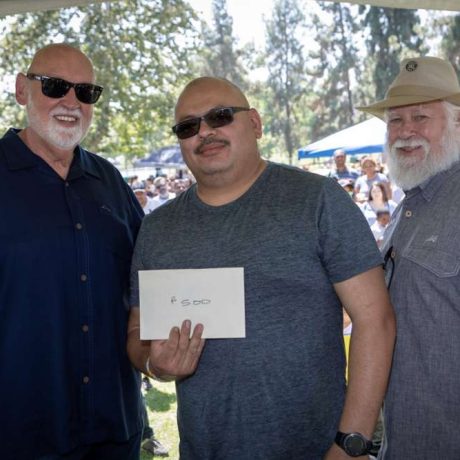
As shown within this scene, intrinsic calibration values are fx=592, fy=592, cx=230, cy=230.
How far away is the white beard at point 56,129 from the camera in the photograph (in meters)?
2.45

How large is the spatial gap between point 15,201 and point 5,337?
52cm

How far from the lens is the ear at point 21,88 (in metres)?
2.60

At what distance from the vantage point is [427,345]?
6.66 ft

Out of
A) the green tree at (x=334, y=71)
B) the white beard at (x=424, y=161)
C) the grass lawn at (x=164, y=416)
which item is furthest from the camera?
the green tree at (x=334, y=71)

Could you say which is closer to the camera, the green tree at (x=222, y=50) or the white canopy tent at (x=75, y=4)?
the white canopy tent at (x=75, y=4)

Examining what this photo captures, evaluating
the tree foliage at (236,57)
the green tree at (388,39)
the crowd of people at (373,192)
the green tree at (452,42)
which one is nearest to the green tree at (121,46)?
the tree foliage at (236,57)

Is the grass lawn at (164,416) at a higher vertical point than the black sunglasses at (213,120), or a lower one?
lower

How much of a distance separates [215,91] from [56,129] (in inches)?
29.7

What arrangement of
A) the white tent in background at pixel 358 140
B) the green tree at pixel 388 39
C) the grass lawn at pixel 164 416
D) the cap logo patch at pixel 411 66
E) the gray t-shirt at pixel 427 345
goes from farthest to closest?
the green tree at pixel 388 39, the white tent in background at pixel 358 140, the grass lawn at pixel 164 416, the cap logo patch at pixel 411 66, the gray t-shirt at pixel 427 345

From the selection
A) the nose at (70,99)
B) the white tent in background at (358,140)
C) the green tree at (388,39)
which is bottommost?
the nose at (70,99)

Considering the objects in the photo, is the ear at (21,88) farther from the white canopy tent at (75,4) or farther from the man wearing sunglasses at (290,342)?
the man wearing sunglasses at (290,342)

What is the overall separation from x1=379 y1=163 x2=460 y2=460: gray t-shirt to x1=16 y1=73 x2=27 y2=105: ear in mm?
1732

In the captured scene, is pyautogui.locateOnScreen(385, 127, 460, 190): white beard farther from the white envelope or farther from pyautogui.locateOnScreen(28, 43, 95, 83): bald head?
pyautogui.locateOnScreen(28, 43, 95, 83): bald head

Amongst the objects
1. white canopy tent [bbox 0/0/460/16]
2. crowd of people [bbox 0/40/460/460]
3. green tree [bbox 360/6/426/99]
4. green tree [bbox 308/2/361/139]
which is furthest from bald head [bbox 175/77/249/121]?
green tree [bbox 308/2/361/139]
